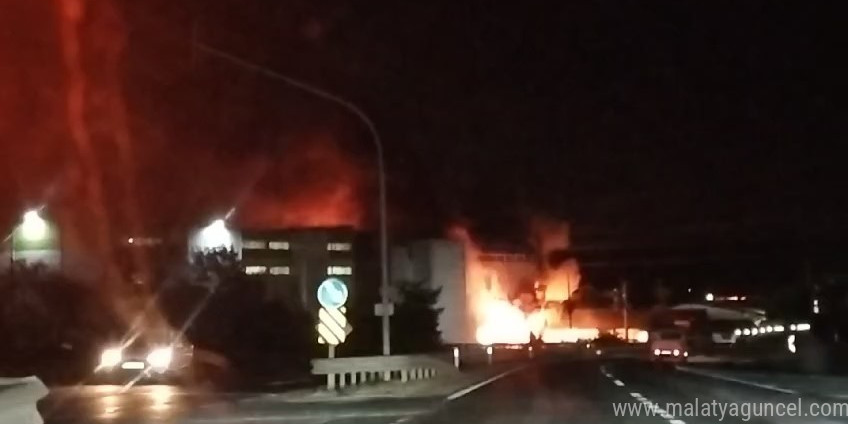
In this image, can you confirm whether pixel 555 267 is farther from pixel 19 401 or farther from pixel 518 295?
pixel 19 401

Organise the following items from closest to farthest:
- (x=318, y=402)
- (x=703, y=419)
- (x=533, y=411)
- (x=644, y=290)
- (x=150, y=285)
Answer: (x=703, y=419)
(x=533, y=411)
(x=318, y=402)
(x=150, y=285)
(x=644, y=290)

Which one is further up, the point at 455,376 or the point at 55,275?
the point at 55,275

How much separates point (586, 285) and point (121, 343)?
224 ft

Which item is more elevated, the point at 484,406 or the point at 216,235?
the point at 216,235

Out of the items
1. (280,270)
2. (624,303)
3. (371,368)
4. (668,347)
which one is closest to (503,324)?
(280,270)

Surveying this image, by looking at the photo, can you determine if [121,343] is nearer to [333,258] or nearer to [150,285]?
[150,285]

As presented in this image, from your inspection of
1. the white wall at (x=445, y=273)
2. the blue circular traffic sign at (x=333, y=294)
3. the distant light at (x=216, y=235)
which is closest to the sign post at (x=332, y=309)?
the blue circular traffic sign at (x=333, y=294)

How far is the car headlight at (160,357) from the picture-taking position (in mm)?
43938

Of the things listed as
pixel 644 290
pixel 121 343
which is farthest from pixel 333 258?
pixel 644 290

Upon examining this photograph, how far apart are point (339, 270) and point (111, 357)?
25131mm

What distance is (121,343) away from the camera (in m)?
48.1

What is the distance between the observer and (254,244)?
69.1 metres

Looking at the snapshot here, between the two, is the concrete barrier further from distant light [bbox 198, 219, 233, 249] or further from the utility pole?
the utility pole

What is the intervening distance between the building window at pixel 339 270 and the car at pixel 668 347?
1847 cm
